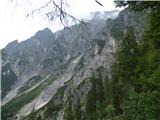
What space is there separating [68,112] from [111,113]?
38610 mm

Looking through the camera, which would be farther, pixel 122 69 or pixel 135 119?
pixel 122 69

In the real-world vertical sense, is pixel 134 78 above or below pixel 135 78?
above

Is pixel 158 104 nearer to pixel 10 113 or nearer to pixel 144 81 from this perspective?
pixel 144 81

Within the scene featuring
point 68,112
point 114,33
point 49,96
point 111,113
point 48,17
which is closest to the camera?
point 48,17

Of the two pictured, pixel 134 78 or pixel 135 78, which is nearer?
pixel 134 78

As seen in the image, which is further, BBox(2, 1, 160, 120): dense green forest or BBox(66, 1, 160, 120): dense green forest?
BBox(66, 1, 160, 120): dense green forest

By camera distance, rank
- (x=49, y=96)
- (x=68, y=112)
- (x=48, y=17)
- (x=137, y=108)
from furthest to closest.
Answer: (x=49, y=96) < (x=68, y=112) < (x=137, y=108) < (x=48, y=17)

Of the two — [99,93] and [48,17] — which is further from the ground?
[48,17]

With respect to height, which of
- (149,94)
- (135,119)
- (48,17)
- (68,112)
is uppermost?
(48,17)

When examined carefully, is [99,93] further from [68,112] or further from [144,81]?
[144,81]

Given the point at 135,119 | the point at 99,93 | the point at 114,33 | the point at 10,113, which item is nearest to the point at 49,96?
the point at 10,113

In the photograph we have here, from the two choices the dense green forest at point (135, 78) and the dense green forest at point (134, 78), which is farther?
the dense green forest at point (135, 78)

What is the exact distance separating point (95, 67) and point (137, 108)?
5427 inches

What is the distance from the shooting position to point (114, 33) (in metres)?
196
